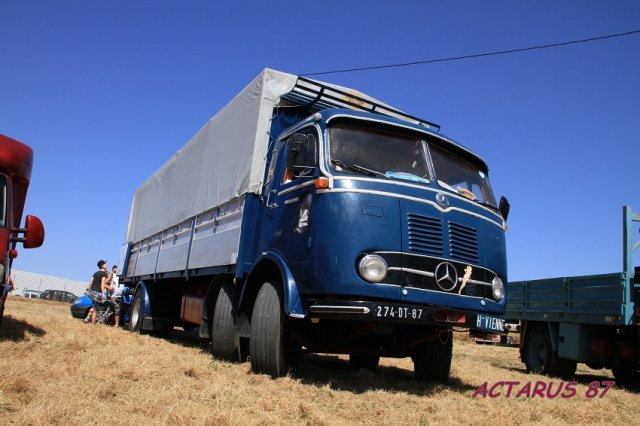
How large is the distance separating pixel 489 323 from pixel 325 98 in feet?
11.9

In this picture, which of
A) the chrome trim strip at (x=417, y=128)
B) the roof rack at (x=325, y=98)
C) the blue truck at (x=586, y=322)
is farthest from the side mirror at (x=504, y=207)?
the blue truck at (x=586, y=322)

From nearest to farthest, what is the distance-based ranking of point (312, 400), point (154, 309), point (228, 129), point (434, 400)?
point (312, 400) < point (434, 400) < point (228, 129) < point (154, 309)

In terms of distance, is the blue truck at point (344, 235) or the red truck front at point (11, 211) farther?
the red truck front at point (11, 211)

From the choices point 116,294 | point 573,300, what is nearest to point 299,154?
point 573,300

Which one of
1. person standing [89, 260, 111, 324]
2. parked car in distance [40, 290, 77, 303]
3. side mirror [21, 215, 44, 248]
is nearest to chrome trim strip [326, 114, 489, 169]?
side mirror [21, 215, 44, 248]

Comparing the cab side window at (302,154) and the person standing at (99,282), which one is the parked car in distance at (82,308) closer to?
the person standing at (99,282)

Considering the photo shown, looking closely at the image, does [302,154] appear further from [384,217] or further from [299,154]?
[384,217]

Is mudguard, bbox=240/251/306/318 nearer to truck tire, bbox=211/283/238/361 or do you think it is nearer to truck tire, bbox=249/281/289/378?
truck tire, bbox=249/281/289/378

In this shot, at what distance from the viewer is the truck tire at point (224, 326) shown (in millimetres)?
6730

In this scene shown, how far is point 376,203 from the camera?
494cm

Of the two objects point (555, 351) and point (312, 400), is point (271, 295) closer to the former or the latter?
point (312, 400)

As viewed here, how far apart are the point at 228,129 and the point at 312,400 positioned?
4.86 metres

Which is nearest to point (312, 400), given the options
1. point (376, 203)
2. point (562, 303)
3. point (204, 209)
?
point (376, 203)

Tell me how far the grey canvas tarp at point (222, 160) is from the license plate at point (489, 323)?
3141mm
